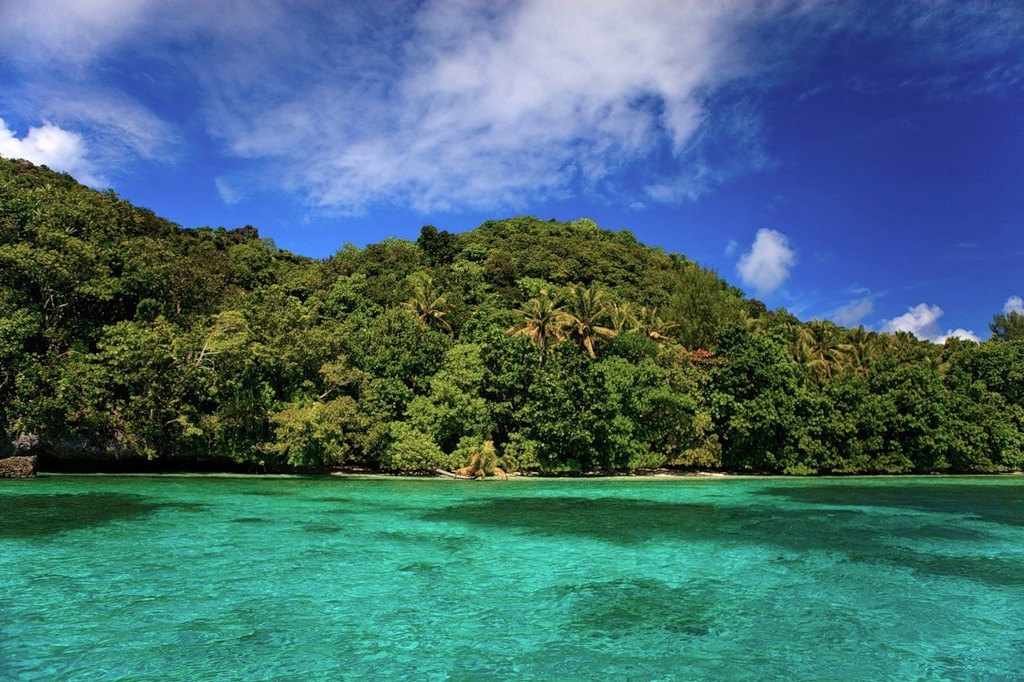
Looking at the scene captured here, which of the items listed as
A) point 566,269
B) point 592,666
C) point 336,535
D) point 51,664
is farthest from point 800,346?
point 51,664

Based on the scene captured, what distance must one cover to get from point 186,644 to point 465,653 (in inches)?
140

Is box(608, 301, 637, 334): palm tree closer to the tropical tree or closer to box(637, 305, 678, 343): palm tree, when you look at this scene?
box(637, 305, 678, 343): palm tree

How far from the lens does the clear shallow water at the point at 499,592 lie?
7867mm

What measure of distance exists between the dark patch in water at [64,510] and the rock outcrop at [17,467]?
6.78m

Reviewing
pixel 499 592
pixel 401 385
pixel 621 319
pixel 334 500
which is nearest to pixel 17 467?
pixel 334 500

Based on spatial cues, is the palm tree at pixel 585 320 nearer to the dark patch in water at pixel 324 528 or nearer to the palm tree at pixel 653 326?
the palm tree at pixel 653 326

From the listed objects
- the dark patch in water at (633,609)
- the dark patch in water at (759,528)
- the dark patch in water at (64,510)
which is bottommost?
the dark patch in water at (633,609)

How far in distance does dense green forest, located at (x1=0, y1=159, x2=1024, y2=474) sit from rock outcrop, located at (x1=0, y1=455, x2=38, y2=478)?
6.94 ft

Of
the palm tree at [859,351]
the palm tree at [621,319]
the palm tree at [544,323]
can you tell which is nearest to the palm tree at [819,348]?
the palm tree at [859,351]

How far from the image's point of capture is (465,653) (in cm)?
816

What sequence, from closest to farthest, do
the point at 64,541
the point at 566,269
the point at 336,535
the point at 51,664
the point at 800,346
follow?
the point at 51,664
the point at 64,541
the point at 336,535
the point at 800,346
the point at 566,269

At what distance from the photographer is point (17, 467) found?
27.1 metres

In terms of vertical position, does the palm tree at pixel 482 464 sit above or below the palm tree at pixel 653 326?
below

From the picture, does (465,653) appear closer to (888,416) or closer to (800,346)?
(888,416)
